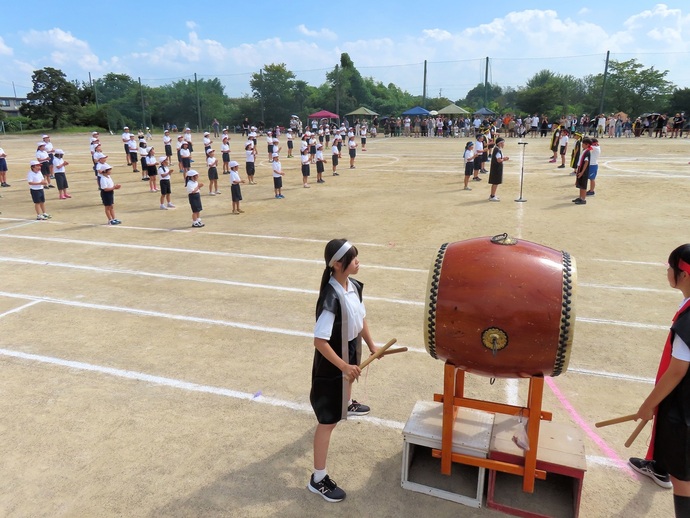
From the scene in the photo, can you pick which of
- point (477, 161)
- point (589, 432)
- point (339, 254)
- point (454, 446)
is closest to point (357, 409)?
point (454, 446)

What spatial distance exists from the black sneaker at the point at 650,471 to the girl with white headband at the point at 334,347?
2.43m

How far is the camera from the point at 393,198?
624 inches

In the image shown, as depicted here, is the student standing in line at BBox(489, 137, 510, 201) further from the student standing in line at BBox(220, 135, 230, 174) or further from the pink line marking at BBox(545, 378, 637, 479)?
the student standing in line at BBox(220, 135, 230, 174)

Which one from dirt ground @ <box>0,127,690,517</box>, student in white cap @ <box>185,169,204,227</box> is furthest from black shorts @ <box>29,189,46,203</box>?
student in white cap @ <box>185,169,204,227</box>

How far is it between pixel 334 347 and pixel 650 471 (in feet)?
9.14

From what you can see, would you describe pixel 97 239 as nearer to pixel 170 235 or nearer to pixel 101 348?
pixel 170 235

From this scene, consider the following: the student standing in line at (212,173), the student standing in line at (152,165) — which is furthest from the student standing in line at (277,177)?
the student standing in line at (152,165)

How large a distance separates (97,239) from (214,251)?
3312 mm

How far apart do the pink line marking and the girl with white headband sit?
7.67 feet

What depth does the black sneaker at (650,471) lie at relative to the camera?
3.86 meters

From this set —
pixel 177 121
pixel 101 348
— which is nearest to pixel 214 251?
pixel 101 348

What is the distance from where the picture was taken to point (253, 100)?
58250 millimetres

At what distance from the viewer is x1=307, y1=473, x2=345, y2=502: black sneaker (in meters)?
3.73

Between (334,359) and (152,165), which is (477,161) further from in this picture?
(334,359)
